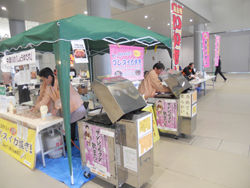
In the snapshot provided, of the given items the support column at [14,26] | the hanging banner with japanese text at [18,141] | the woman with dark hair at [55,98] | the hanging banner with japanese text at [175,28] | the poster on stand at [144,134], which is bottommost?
the hanging banner with japanese text at [18,141]

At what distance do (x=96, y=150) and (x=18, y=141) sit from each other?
156cm

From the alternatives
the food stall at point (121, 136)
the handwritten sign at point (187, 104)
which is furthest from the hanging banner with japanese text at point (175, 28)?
the food stall at point (121, 136)

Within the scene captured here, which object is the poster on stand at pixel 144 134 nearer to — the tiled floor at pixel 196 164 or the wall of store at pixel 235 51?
the tiled floor at pixel 196 164

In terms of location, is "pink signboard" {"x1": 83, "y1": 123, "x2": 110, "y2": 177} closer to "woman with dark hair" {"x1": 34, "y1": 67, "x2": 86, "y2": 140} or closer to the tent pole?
the tent pole

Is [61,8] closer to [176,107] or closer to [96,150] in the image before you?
[176,107]

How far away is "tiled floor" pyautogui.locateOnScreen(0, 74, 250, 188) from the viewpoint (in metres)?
2.13

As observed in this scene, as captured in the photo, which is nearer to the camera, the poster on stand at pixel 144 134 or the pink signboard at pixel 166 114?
the poster on stand at pixel 144 134

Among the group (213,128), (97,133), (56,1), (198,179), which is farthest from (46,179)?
(56,1)

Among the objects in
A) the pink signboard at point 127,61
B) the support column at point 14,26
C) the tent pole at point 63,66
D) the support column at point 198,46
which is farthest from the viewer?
the support column at point 198,46

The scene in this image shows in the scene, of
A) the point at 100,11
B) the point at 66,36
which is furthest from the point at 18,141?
the point at 100,11

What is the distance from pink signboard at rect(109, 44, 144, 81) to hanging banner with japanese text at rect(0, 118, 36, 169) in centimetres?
153

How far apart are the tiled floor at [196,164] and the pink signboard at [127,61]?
136 cm

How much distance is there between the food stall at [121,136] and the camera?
5.78 ft

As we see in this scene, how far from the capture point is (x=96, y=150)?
79.2 inches
